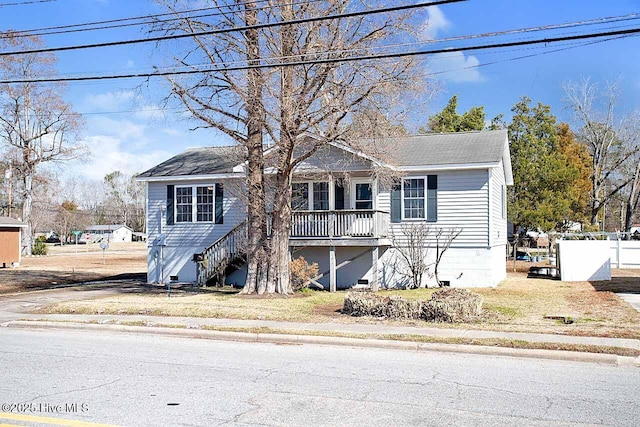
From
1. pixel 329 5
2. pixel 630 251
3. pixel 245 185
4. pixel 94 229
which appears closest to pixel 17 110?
pixel 245 185

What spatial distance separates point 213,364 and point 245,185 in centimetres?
1158

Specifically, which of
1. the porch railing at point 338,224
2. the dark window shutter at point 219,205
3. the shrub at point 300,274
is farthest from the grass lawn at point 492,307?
the dark window shutter at point 219,205

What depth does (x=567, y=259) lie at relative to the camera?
Result: 1006 inches

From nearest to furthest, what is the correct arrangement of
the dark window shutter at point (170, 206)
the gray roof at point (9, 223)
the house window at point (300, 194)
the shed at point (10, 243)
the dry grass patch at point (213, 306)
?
the dry grass patch at point (213, 306) → the house window at point (300, 194) → the dark window shutter at point (170, 206) → the gray roof at point (9, 223) → the shed at point (10, 243)

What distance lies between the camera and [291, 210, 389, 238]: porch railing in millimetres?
22984

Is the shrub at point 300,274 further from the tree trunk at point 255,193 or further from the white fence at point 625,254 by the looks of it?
the white fence at point 625,254

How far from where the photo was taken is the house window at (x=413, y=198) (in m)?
24.0

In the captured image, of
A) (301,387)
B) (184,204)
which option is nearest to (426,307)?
(301,387)

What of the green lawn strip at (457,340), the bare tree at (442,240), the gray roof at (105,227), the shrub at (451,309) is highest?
the gray roof at (105,227)

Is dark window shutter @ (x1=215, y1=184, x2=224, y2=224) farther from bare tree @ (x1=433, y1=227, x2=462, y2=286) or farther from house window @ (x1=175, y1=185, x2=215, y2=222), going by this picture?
bare tree @ (x1=433, y1=227, x2=462, y2=286)

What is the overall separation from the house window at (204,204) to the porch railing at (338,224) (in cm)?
466

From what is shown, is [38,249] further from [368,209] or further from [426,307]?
[426,307]

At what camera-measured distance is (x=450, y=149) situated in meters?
24.6

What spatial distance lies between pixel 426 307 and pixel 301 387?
21.8 feet
